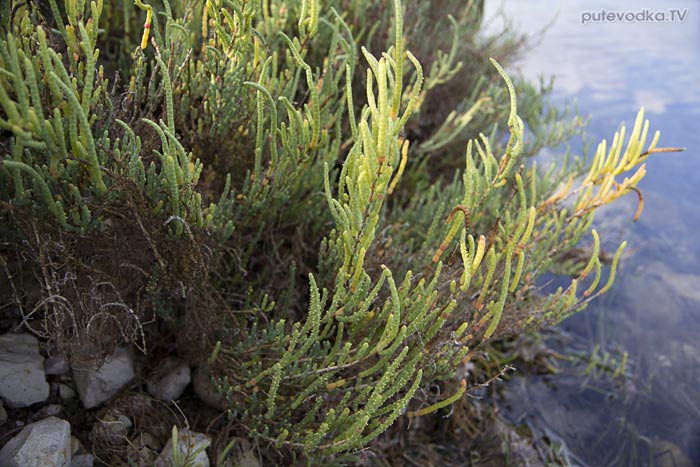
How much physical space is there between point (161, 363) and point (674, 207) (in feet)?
12.7

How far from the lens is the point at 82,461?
1429mm

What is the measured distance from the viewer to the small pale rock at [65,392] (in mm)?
1540

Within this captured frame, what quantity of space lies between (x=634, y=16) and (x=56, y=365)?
678 cm

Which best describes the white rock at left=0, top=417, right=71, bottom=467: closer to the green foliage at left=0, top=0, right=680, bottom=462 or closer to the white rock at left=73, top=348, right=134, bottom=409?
the white rock at left=73, top=348, right=134, bottom=409

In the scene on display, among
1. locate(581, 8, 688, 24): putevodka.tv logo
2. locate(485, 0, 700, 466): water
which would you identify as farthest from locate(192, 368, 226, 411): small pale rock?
locate(581, 8, 688, 24): putevodka.tv logo

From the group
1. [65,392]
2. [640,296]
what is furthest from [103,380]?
[640,296]

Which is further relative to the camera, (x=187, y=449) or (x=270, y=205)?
(x=270, y=205)

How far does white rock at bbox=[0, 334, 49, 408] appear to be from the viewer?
1427mm

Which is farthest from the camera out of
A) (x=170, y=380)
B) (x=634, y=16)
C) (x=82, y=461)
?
(x=634, y=16)

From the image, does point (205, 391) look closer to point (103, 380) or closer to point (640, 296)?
point (103, 380)

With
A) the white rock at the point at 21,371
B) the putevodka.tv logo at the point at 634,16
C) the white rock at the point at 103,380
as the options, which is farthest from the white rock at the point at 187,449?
the putevodka.tv logo at the point at 634,16

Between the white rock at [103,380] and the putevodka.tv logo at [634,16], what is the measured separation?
627cm

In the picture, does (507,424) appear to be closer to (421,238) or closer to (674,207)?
(421,238)

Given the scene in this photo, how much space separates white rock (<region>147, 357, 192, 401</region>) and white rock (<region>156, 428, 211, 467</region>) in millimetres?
148
